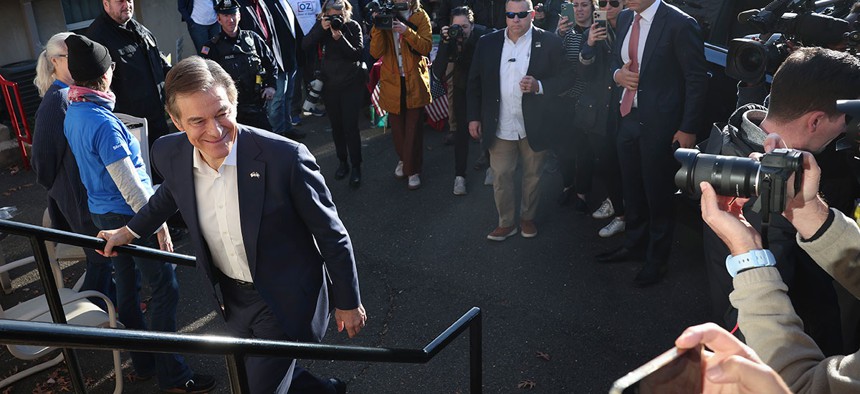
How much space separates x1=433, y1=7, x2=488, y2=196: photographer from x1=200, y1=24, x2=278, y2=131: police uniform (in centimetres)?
171

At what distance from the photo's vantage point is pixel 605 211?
22.0 ft

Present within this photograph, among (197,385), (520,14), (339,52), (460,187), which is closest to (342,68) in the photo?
(339,52)

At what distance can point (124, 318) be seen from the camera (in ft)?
15.0

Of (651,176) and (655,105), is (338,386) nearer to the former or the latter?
(651,176)

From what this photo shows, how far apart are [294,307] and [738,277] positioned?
1.96 metres

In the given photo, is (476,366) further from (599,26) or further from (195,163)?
(599,26)

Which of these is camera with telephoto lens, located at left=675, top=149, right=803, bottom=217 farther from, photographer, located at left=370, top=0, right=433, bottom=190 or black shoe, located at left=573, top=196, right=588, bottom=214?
photographer, located at left=370, top=0, right=433, bottom=190

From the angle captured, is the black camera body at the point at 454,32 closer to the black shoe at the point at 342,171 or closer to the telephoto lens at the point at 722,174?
the black shoe at the point at 342,171

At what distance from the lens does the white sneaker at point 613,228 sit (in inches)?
249

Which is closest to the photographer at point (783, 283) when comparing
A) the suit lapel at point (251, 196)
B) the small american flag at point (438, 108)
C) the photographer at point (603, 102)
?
the suit lapel at point (251, 196)

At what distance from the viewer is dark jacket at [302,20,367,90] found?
730 centimetres

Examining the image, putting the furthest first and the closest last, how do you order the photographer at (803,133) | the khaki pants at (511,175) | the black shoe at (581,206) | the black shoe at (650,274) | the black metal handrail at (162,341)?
the black shoe at (581,206) < the khaki pants at (511,175) < the black shoe at (650,274) < the photographer at (803,133) < the black metal handrail at (162,341)

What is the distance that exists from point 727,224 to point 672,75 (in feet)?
10.8

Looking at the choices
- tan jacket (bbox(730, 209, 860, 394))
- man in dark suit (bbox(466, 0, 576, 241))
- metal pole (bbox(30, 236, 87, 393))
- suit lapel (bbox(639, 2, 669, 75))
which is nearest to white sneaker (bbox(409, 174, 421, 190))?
man in dark suit (bbox(466, 0, 576, 241))
